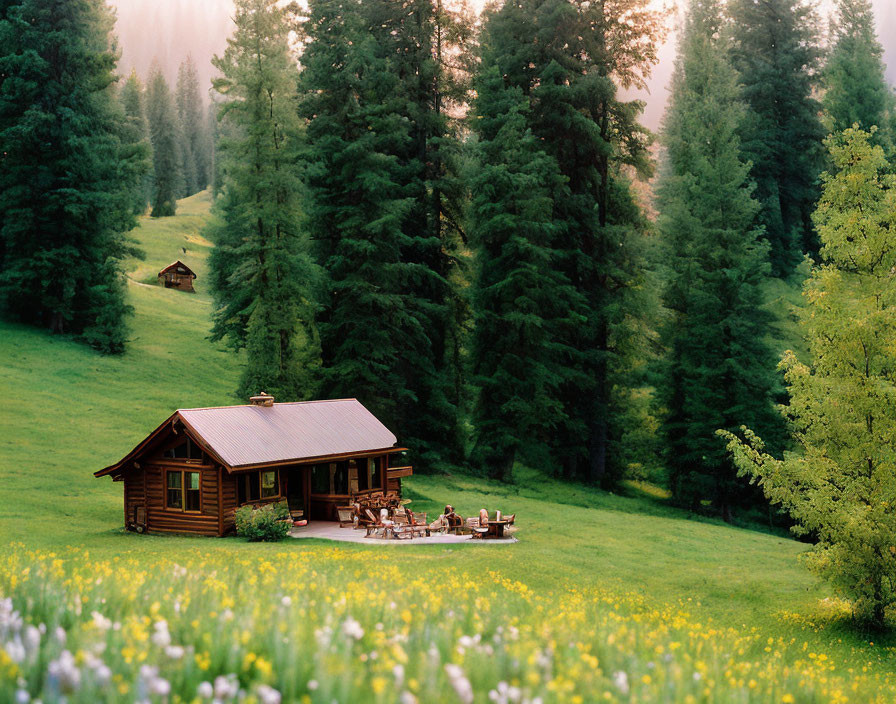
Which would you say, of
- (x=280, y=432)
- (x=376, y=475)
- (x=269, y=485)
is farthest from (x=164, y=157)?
(x=269, y=485)

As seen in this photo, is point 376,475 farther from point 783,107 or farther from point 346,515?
point 783,107

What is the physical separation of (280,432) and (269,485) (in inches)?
74.4

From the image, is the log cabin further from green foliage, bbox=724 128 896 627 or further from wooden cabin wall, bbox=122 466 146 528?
green foliage, bbox=724 128 896 627

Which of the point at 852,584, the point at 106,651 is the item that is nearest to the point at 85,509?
the point at 852,584

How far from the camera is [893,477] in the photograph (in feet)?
63.1

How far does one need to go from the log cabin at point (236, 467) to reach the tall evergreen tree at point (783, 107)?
41.9 m

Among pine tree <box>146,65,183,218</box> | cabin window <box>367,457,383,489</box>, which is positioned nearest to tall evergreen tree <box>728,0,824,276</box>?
cabin window <box>367,457,383,489</box>

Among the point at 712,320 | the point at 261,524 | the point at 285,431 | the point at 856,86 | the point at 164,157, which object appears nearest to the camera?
the point at 261,524

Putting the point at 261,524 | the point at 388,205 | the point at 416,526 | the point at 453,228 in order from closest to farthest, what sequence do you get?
the point at 261,524 < the point at 416,526 < the point at 388,205 < the point at 453,228

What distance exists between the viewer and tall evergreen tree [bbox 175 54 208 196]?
481ft

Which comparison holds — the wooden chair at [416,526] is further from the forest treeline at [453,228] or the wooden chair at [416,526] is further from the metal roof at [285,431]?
the forest treeline at [453,228]

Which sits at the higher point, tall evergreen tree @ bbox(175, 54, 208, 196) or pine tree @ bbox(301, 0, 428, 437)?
tall evergreen tree @ bbox(175, 54, 208, 196)

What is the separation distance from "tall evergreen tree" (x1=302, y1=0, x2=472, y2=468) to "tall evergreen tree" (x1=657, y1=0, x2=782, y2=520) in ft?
38.0

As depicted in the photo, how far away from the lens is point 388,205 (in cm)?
3928
